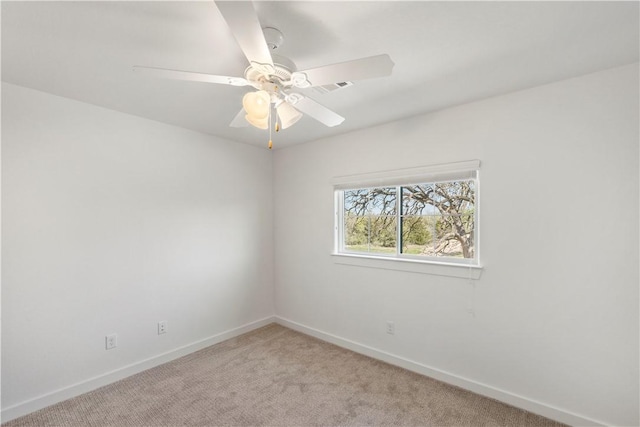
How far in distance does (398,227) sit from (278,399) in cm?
182

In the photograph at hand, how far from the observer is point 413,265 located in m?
2.64

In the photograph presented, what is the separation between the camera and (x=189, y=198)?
3.00 m

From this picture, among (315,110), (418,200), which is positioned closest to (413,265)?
(418,200)

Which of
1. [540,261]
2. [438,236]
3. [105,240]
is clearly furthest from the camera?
[438,236]

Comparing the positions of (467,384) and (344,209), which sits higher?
(344,209)

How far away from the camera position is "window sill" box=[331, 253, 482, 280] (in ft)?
7.68

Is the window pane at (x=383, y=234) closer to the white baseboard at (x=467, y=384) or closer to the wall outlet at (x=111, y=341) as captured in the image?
the white baseboard at (x=467, y=384)

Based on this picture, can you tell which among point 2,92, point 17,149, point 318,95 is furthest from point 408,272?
point 2,92

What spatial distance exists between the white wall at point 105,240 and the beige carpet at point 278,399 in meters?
0.28

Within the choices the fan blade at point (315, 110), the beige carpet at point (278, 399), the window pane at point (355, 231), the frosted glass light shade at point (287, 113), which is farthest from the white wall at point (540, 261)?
the frosted glass light shade at point (287, 113)

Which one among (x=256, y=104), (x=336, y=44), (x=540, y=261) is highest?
(x=336, y=44)

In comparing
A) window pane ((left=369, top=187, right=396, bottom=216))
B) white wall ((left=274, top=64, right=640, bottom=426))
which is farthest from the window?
white wall ((left=274, top=64, right=640, bottom=426))

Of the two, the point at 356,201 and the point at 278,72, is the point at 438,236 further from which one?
the point at 278,72

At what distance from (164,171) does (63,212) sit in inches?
33.5
